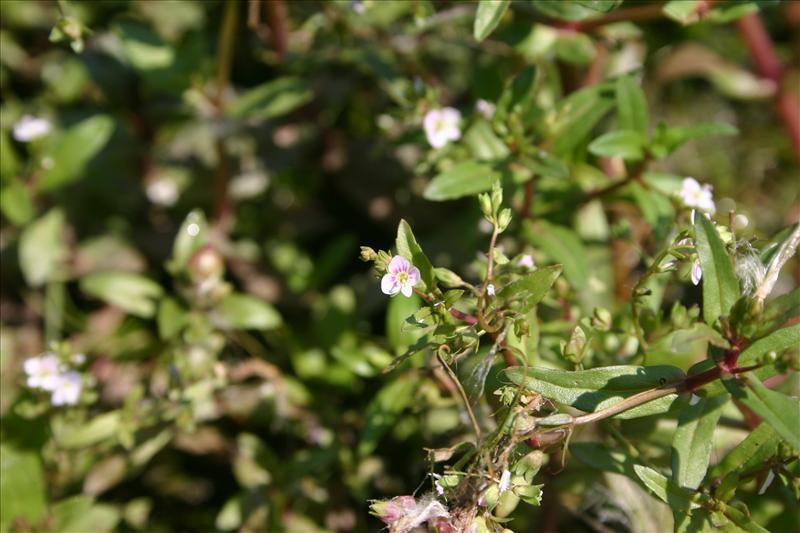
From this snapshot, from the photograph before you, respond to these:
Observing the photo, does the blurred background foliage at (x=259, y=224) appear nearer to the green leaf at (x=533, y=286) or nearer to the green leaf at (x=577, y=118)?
the green leaf at (x=577, y=118)

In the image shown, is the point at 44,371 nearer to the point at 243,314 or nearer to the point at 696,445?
the point at 243,314

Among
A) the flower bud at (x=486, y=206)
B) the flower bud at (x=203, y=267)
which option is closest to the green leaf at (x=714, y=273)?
the flower bud at (x=486, y=206)

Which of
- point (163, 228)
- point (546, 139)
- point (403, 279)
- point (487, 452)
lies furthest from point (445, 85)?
point (487, 452)

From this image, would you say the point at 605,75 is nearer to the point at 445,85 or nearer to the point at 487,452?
the point at 445,85

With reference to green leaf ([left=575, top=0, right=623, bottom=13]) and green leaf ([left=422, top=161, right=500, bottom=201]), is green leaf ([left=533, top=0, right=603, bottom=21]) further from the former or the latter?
green leaf ([left=422, top=161, right=500, bottom=201])

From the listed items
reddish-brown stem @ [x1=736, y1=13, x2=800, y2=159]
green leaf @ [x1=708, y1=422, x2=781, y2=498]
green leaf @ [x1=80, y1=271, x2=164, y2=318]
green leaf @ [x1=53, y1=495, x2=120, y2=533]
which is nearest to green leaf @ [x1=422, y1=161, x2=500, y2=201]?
green leaf @ [x1=708, y1=422, x2=781, y2=498]

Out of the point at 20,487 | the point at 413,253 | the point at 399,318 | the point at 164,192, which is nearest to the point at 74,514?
the point at 20,487
